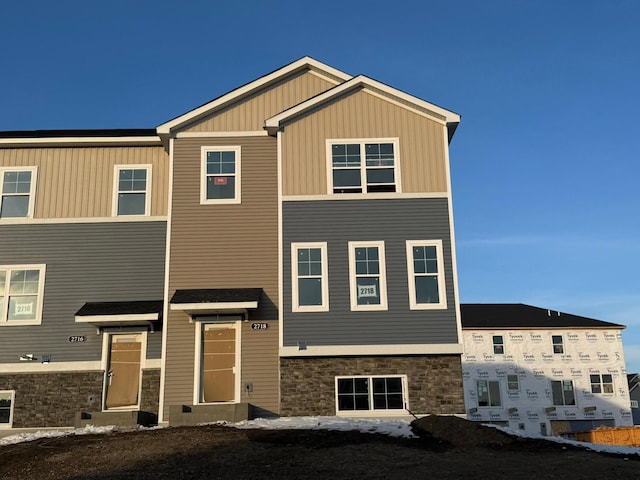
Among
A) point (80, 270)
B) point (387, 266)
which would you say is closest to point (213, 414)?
point (387, 266)

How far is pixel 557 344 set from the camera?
47312 mm

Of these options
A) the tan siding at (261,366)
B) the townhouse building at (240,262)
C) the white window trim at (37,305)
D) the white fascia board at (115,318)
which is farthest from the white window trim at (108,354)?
the tan siding at (261,366)

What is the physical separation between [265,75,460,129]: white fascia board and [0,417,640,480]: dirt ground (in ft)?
27.9

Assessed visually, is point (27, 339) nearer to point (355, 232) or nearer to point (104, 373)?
point (104, 373)

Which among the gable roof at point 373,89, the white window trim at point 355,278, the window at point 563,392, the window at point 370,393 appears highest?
the gable roof at point 373,89

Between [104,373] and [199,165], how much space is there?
637 centimetres

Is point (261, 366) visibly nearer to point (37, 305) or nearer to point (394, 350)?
point (394, 350)

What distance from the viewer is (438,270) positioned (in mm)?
18281

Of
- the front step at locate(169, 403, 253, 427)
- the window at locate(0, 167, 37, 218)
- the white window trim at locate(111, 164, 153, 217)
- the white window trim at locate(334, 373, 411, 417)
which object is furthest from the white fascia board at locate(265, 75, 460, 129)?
the front step at locate(169, 403, 253, 427)

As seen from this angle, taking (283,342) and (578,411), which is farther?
(578,411)

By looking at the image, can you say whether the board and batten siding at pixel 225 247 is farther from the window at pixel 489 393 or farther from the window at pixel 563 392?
the window at pixel 563 392

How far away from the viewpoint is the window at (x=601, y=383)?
46.6 metres

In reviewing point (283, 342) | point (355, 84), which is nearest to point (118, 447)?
point (283, 342)

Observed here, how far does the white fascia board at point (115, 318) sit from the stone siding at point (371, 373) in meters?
3.84
